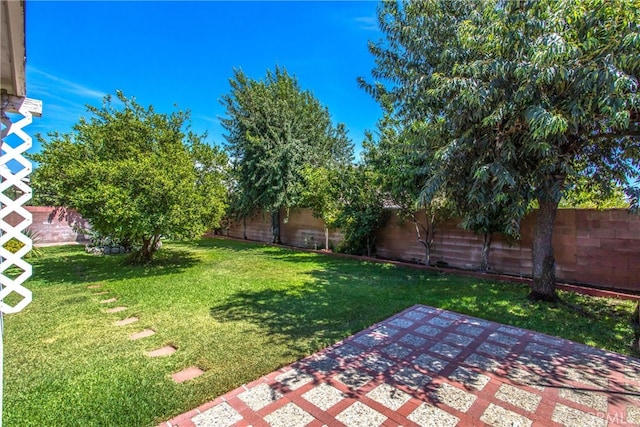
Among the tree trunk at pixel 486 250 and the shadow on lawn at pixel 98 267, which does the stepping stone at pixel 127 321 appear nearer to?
the shadow on lawn at pixel 98 267

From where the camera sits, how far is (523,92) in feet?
11.8

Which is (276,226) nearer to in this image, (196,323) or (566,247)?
(196,323)

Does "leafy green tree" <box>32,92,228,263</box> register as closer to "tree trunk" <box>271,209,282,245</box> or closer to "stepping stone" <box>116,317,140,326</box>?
"stepping stone" <box>116,317,140,326</box>

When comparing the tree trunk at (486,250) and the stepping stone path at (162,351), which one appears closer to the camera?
the stepping stone path at (162,351)

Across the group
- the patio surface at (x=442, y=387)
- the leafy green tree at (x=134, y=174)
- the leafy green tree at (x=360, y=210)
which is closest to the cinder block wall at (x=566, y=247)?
the leafy green tree at (x=360, y=210)

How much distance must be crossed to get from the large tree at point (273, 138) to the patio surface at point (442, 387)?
360 inches

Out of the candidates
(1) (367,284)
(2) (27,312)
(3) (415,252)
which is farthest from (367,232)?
(2) (27,312)

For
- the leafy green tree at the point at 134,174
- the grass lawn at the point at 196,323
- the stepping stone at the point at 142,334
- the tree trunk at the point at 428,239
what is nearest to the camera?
the grass lawn at the point at 196,323

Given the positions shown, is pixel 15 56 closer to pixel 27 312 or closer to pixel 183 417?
pixel 183 417

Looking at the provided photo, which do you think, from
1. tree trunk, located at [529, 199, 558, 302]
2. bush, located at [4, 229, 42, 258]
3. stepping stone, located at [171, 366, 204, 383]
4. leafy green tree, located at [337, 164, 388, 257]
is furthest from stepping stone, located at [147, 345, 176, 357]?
leafy green tree, located at [337, 164, 388, 257]

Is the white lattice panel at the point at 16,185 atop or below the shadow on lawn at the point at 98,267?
atop

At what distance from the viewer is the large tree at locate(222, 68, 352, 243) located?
12.4 meters

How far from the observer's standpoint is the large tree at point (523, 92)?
3.32 meters

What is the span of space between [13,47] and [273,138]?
36.7 feet
